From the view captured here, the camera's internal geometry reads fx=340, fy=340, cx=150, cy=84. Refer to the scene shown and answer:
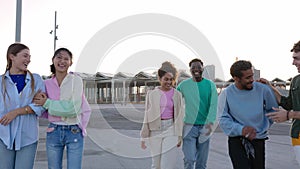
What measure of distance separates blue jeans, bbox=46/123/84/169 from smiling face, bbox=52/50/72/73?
559 mm

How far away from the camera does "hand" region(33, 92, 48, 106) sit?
319cm

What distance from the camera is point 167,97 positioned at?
405 centimetres

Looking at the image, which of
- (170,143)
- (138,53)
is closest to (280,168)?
(170,143)

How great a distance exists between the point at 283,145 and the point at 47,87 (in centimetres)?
736

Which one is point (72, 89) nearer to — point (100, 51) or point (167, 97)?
point (167, 97)

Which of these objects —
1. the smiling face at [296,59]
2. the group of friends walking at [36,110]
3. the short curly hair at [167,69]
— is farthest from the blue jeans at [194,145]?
the smiling face at [296,59]

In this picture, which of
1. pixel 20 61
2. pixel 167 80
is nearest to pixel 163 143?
pixel 167 80

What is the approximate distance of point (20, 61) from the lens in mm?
3221

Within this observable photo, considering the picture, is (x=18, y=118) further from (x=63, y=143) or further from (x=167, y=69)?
(x=167, y=69)

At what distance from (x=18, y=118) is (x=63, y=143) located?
490 millimetres

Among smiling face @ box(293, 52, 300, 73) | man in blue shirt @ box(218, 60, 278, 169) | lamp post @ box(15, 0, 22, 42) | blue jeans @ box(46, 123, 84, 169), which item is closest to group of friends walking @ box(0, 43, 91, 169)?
blue jeans @ box(46, 123, 84, 169)

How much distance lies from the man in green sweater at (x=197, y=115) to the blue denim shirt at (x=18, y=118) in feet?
6.52

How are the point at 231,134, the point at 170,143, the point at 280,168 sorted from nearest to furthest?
1. the point at 231,134
2. the point at 170,143
3. the point at 280,168

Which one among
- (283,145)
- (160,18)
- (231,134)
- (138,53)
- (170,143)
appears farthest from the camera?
(283,145)
